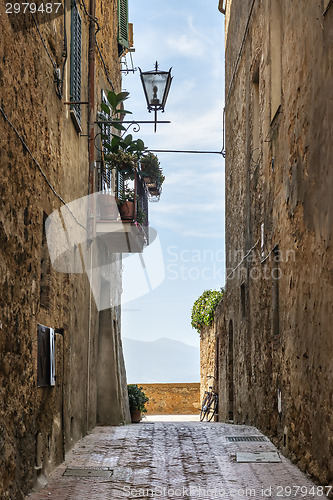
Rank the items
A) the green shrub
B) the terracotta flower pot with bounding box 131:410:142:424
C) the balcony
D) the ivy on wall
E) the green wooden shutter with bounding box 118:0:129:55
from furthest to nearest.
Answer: the ivy on wall → the green wooden shutter with bounding box 118:0:129:55 → the green shrub → the terracotta flower pot with bounding box 131:410:142:424 → the balcony

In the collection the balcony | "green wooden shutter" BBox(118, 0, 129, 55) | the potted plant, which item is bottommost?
Answer: the potted plant

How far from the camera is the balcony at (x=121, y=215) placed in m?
12.2

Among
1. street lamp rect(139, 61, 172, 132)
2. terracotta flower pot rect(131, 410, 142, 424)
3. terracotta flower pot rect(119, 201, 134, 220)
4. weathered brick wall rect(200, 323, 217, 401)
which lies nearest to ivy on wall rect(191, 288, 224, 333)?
weathered brick wall rect(200, 323, 217, 401)

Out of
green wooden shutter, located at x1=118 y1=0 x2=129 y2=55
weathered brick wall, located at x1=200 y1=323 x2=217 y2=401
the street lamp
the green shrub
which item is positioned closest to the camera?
the street lamp

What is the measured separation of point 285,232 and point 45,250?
9.66 feet

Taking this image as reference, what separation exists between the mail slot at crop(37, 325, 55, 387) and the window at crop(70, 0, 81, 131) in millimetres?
3337

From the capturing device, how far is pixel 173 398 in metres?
25.0

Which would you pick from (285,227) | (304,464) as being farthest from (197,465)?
(285,227)

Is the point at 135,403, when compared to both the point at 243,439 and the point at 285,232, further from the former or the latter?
the point at 285,232

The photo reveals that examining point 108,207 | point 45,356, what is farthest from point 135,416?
point 45,356

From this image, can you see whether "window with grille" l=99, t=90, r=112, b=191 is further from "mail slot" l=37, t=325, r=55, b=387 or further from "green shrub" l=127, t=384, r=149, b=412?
"mail slot" l=37, t=325, r=55, b=387

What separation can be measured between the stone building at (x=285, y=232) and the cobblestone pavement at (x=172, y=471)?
1.17ft

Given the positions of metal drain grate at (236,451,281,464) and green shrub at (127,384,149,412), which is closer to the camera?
metal drain grate at (236,451,281,464)

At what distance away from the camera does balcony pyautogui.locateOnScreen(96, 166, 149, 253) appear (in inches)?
482
